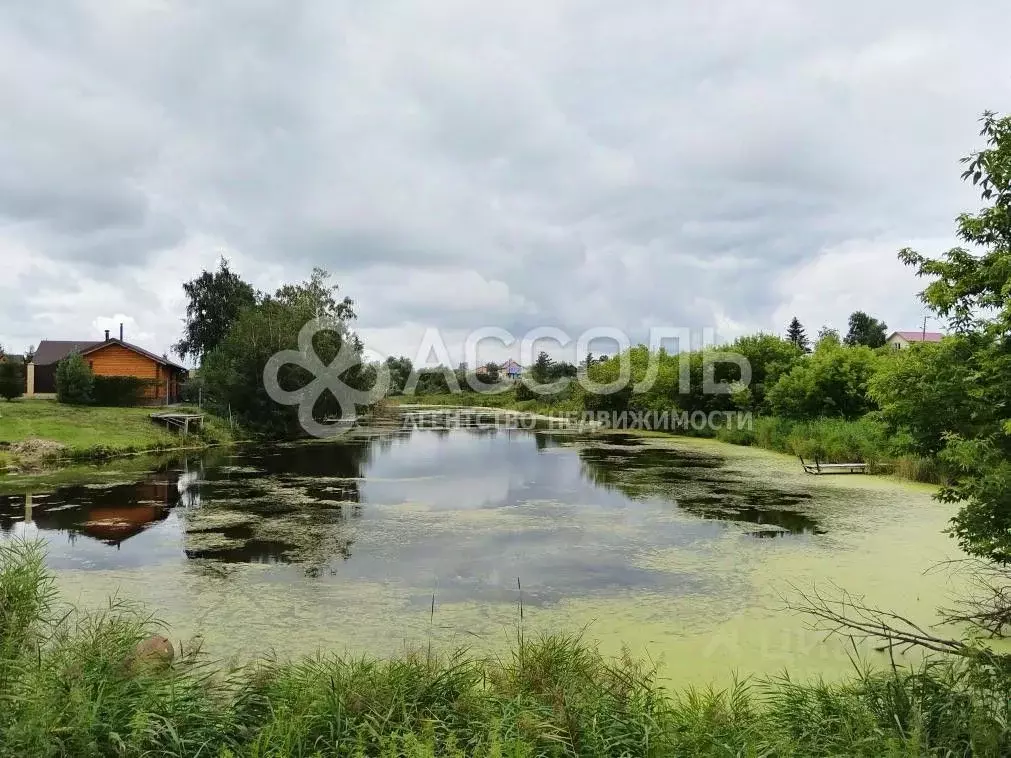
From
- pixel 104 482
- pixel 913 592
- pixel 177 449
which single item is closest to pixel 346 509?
pixel 104 482

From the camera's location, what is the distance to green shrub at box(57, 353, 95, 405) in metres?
23.5

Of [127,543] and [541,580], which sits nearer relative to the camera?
[541,580]

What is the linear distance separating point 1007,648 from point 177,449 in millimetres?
20005

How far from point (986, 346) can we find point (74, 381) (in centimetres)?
2715

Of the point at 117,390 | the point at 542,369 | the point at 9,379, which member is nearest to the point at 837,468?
the point at 117,390

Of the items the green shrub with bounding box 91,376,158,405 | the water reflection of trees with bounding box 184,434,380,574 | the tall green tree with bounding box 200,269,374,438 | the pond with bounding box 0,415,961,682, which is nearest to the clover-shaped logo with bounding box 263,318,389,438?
the tall green tree with bounding box 200,269,374,438

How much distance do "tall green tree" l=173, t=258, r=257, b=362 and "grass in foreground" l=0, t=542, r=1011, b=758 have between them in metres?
37.5

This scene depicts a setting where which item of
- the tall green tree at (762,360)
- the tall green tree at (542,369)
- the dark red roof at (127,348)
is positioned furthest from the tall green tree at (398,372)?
the tall green tree at (762,360)

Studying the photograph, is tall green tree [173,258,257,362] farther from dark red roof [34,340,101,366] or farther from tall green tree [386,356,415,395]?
tall green tree [386,356,415,395]

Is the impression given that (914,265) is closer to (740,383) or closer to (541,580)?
(541,580)

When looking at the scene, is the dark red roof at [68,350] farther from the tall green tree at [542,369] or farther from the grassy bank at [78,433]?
the tall green tree at [542,369]

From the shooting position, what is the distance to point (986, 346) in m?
3.91

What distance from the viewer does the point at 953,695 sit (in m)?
3.14

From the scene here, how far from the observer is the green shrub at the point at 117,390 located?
2472 centimetres
